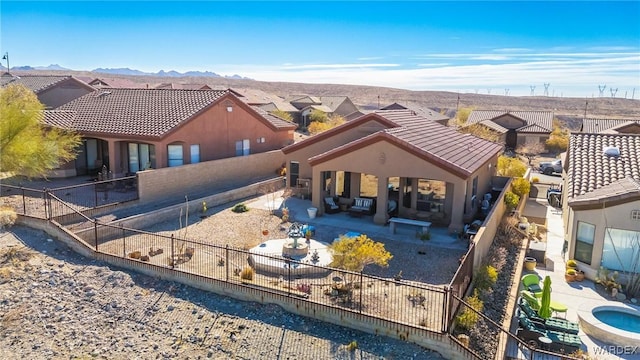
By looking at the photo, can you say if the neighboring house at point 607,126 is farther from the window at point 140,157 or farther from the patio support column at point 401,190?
the window at point 140,157

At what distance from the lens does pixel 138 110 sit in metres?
29.9

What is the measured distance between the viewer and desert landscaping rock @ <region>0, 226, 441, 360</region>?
13.0m

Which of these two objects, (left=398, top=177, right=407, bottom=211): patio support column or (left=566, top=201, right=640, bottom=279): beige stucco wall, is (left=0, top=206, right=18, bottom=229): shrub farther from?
(left=566, top=201, right=640, bottom=279): beige stucco wall

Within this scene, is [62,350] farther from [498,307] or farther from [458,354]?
[498,307]

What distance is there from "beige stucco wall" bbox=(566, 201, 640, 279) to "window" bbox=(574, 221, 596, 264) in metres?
0.17

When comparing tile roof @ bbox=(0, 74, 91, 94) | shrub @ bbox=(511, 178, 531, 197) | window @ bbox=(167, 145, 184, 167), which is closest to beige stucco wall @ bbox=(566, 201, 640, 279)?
shrub @ bbox=(511, 178, 531, 197)

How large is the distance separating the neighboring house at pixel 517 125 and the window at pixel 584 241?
127ft

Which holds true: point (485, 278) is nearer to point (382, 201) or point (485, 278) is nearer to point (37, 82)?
point (382, 201)

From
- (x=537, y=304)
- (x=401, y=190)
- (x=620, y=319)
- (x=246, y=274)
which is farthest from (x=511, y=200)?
(x=246, y=274)

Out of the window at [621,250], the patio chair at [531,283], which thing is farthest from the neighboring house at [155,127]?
the window at [621,250]

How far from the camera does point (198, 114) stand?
94.0ft

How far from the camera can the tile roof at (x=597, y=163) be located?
19.6 m

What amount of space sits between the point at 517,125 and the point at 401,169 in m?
43.9

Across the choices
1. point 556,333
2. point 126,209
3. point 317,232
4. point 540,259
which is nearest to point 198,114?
point 126,209
